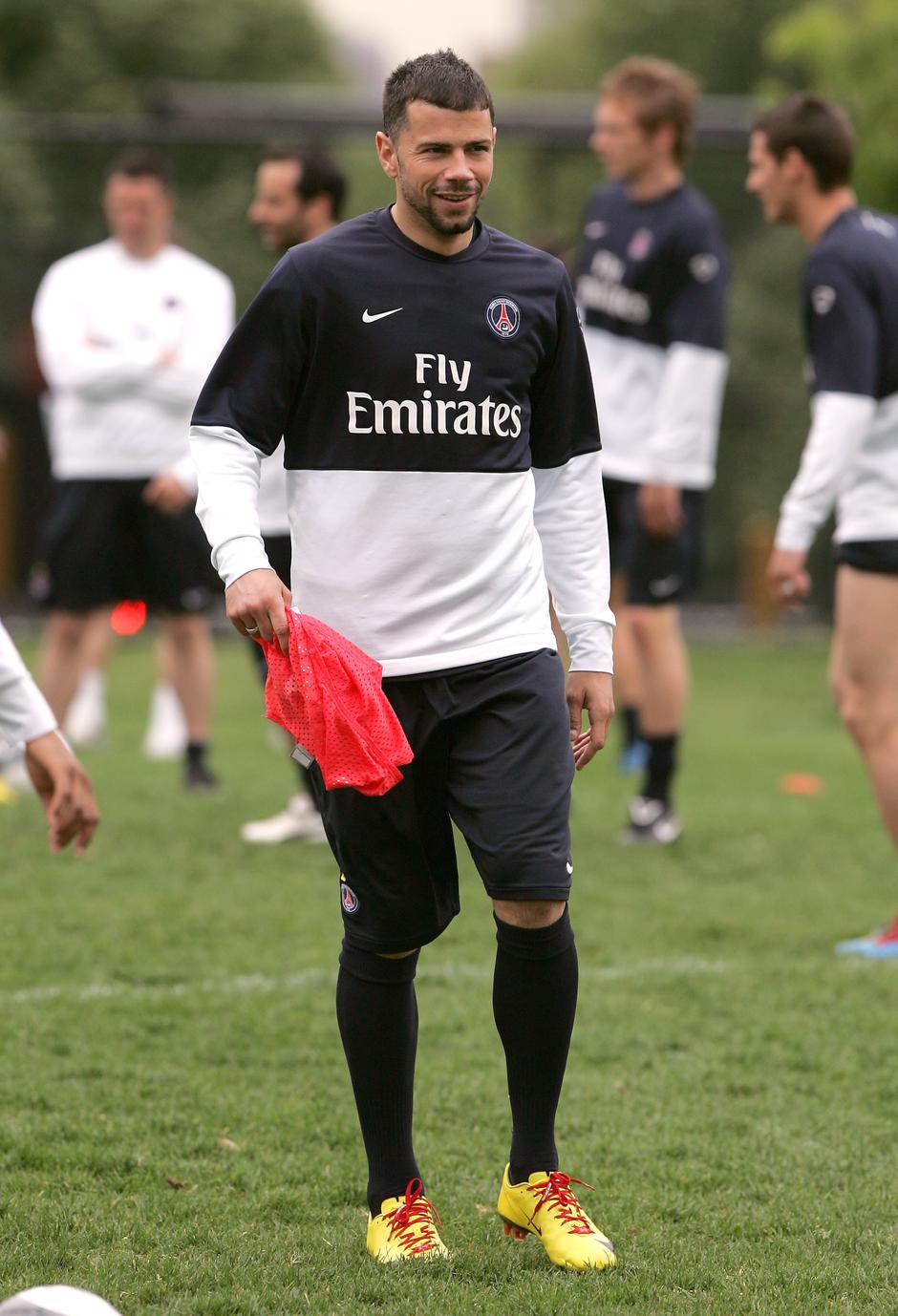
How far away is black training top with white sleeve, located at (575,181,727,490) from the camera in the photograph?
7359 mm

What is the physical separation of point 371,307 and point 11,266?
1543 cm

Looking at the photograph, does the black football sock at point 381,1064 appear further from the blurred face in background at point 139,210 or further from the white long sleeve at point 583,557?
the blurred face in background at point 139,210

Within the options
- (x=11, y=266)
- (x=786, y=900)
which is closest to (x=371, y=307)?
(x=786, y=900)

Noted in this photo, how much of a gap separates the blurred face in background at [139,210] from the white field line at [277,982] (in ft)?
14.0

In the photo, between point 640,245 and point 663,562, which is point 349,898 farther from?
point 640,245

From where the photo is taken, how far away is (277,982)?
528 centimetres

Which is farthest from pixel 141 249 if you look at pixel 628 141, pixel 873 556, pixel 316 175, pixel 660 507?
pixel 873 556

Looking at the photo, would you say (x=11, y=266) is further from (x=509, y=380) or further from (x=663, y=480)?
A: (x=509, y=380)

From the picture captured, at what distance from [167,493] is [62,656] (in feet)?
2.97

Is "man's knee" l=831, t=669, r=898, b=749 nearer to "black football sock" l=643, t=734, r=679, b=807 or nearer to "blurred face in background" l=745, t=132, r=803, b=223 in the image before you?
"blurred face in background" l=745, t=132, r=803, b=223

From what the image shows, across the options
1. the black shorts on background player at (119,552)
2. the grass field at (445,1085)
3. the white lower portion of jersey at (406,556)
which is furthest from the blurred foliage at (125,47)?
the white lower portion of jersey at (406,556)

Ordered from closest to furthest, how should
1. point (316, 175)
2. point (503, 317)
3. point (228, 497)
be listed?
point (228, 497), point (503, 317), point (316, 175)

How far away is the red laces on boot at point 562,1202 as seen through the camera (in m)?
3.32

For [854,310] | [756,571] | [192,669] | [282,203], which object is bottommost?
[756,571]
